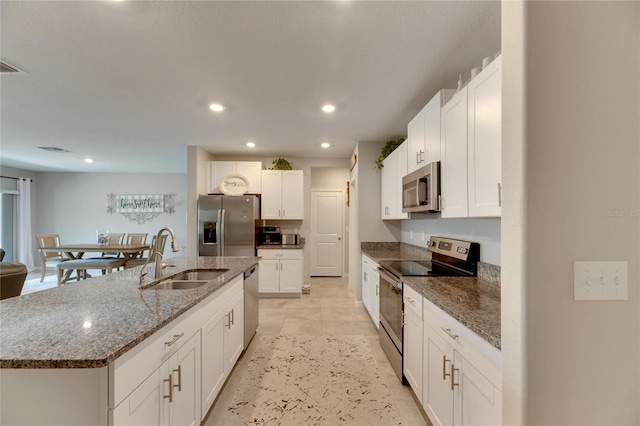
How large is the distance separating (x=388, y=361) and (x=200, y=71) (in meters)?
2.97

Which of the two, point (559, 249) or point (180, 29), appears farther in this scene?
point (180, 29)

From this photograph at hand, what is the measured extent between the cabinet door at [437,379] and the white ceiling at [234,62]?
1832 mm

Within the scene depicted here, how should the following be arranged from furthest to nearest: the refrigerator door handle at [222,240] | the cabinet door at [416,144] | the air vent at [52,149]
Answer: the air vent at [52,149], the refrigerator door handle at [222,240], the cabinet door at [416,144]

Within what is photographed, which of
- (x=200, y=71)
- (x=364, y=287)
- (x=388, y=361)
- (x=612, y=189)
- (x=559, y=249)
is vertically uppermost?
(x=200, y=71)

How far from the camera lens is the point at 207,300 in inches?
65.6

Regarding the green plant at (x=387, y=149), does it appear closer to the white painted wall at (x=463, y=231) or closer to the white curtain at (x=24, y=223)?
the white painted wall at (x=463, y=231)

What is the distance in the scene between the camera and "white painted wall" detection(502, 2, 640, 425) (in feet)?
2.72

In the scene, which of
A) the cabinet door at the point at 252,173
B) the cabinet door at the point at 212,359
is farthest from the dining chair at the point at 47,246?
the cabinet door at the point at 212,359

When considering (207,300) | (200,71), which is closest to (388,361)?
(207,300)

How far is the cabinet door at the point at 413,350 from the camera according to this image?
1.75 metres

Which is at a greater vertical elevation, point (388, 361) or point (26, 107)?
point (26, 107)

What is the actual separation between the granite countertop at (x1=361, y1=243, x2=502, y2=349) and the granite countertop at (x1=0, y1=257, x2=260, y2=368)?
1286 millimetres

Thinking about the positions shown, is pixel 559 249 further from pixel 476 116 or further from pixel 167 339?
pixel 167 339

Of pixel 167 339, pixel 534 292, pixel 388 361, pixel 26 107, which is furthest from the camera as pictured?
pixel 26 107
